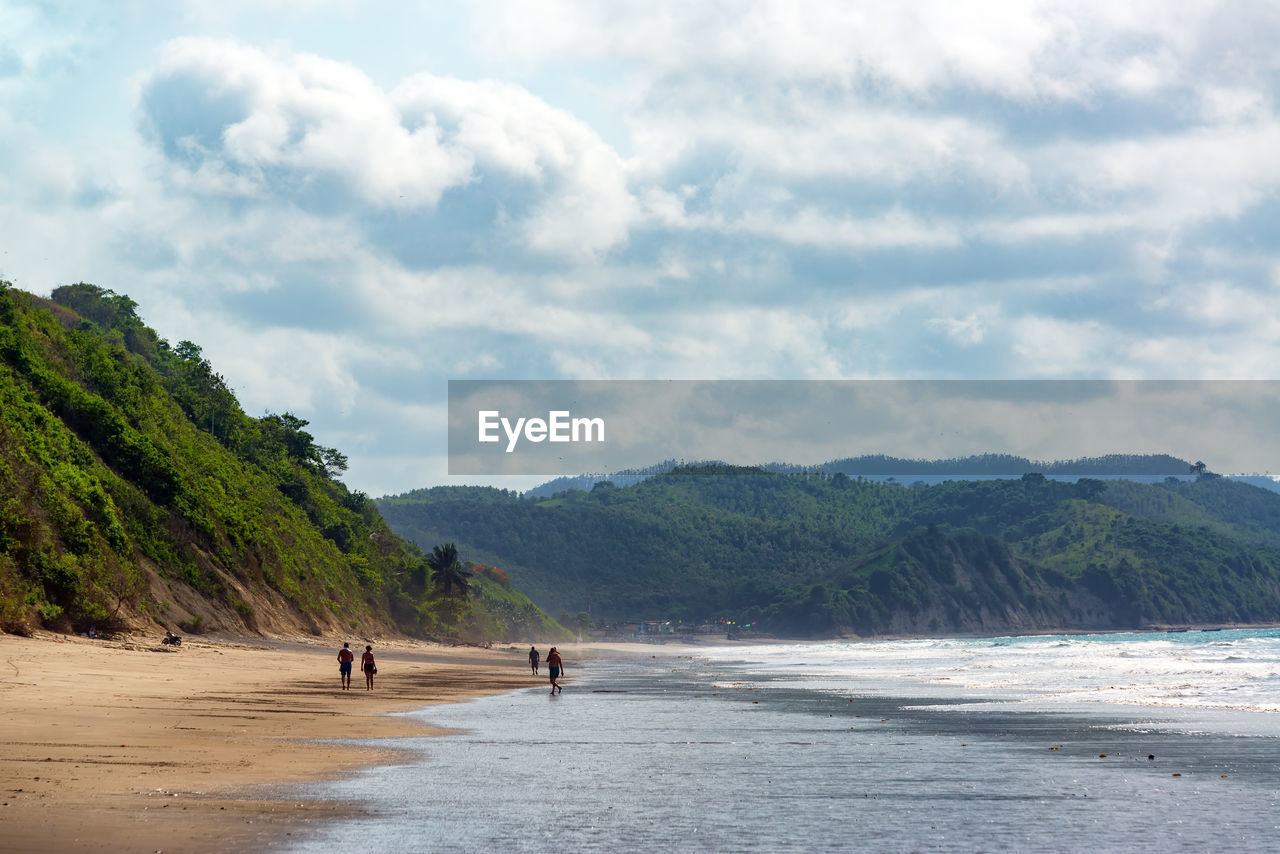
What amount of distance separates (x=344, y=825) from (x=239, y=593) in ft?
160

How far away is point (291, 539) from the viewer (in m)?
77.1

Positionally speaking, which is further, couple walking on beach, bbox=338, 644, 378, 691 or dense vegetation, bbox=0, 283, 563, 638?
dense vegetation, bbox=0, 283, 563, 638

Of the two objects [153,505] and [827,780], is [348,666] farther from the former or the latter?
[153,505]

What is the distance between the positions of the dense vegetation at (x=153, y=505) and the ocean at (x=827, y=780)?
59.2ft

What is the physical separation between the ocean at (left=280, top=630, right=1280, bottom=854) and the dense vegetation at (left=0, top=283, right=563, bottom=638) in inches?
711

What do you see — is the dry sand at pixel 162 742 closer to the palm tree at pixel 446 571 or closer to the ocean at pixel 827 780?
the ocean at pixel 827 780

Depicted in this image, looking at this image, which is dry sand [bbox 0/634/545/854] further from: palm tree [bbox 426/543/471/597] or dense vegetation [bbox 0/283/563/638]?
palm tree [bbox 426/543/471/597]

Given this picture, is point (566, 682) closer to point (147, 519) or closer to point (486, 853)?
point (147, 519)

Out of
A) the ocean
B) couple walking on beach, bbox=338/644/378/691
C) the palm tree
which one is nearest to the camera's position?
the ocean

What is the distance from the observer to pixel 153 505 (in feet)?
183

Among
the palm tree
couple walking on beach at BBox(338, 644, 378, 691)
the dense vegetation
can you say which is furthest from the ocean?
the palm tree

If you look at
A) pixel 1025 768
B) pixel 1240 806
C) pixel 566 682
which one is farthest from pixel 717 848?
pixel 566 682

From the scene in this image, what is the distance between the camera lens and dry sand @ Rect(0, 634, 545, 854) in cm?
1133

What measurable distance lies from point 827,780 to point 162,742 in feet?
31.8
